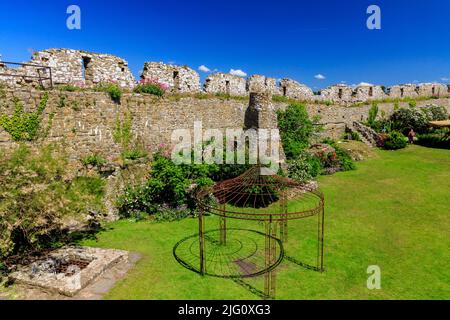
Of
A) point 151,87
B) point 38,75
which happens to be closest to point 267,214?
point 38,75

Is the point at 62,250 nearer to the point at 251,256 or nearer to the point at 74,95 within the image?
the point at 251,256

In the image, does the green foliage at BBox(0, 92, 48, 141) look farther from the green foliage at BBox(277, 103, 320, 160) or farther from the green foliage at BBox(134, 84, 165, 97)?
the green foliage at BBox(277, 103, 320, 160)

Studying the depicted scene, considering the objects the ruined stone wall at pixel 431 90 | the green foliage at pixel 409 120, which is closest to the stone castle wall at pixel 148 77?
the green foliage at pixel 409 120

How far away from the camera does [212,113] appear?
59.6 feet

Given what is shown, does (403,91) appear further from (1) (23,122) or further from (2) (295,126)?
(1) (23,122)

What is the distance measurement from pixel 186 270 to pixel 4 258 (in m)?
4.66

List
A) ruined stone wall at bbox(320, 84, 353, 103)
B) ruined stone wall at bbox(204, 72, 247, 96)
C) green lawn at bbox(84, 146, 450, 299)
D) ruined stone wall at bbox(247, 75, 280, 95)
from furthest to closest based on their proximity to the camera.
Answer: ruined stone wall at bbox(320, 84, 353, 103) < ruined stone wall at bbox(247, 75, 280, 95) < ruined stone wall at bbox(204, 72, 247, 96) < green lawn at bbox(84, 146, 450, 299)

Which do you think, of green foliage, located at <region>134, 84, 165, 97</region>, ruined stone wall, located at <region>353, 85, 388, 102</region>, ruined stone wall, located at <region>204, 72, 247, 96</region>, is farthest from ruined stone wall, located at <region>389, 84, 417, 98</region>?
green foliage, located at <region>134, 84, 165, 97</region>

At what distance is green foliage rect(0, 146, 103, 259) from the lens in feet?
25.2

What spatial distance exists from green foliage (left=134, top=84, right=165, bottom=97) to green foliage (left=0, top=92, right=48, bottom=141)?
4425 mm

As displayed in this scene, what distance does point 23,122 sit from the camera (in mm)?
10859

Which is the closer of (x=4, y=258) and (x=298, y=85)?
(x=4, y=258)
